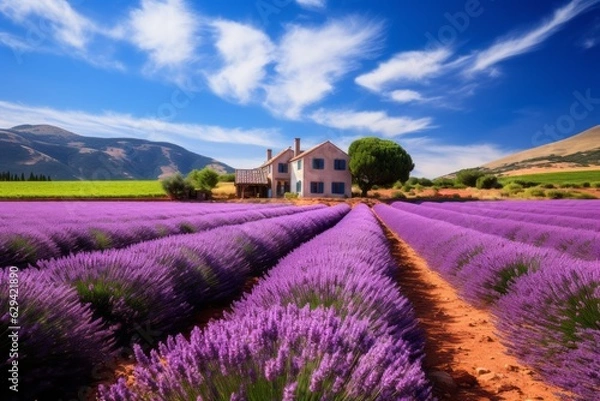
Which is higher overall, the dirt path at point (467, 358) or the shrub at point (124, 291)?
the shrub at point (124, 291)

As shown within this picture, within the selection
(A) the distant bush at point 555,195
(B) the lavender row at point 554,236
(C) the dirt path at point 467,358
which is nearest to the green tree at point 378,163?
(A) the distant bush at point 555,195

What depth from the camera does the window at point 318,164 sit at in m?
36.5

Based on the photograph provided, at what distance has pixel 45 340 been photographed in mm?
1946

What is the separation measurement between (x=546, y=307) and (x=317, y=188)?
33865 millimetres

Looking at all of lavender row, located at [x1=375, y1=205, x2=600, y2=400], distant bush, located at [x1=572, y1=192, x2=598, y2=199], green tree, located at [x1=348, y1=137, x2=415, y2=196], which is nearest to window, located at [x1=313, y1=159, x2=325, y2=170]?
green tree, located at [x1=348, y1=137, x2=415, y2=196]

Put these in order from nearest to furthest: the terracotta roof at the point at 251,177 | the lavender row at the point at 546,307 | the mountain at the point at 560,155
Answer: the lavender row at the point at 546,307
the terracotta roof at the point at 251,177
the mountain at the point at 560,155

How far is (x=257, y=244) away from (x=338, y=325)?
4579mm

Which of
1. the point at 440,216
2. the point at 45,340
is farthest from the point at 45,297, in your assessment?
the point at 440,216

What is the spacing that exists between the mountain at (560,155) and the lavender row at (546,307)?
96.4 meters

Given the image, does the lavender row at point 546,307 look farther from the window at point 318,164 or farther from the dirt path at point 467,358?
the window at point 318,164

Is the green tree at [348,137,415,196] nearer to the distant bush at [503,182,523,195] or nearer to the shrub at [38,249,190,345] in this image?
the distant bush at [503,182,523,195]

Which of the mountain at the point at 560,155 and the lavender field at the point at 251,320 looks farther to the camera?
the mountain at the point at 560,155

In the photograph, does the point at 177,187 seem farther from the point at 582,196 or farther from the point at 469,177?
the point at 469,177

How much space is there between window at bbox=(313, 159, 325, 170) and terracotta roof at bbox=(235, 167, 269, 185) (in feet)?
21.9
